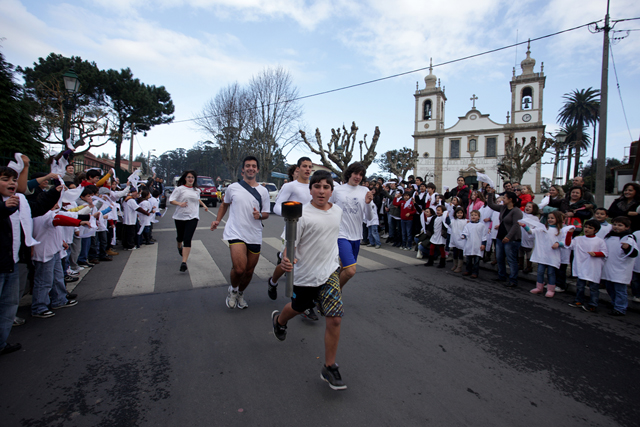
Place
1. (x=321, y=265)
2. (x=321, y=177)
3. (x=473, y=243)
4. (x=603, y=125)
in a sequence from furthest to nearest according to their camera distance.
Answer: (x=603, y=125), (x=473, y=243), (x=321, y=177), (x=321, y=265)

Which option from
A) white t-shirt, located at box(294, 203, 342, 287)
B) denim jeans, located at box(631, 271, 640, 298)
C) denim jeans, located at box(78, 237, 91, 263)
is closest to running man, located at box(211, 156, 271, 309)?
white t-shirt, located at box(294, 203, 342, 287)

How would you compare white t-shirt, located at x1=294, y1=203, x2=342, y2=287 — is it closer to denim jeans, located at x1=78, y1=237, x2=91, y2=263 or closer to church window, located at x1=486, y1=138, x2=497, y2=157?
denim jeans, located at x1=78, y1=237, x2=91, y2=263

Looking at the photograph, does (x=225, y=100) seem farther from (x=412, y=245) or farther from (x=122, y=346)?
(x=122, y=346)

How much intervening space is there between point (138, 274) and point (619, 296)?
25.4 feet

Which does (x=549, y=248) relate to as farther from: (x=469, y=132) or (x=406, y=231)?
(x=469, y=132)

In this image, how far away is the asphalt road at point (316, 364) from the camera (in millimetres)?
2500

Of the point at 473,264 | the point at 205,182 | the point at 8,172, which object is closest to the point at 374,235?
the point at 473,264

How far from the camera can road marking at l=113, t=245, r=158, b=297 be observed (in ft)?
17.6

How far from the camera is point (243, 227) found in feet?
14.4

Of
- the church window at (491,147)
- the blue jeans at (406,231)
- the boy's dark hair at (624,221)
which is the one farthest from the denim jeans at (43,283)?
the church window at (491,147)

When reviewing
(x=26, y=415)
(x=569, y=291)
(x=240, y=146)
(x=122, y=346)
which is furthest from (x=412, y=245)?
(x=240, y=146)

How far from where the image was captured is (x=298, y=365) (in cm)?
315

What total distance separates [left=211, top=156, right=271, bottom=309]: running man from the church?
1904 inches

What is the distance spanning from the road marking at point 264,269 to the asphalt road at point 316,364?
3.82 ft
